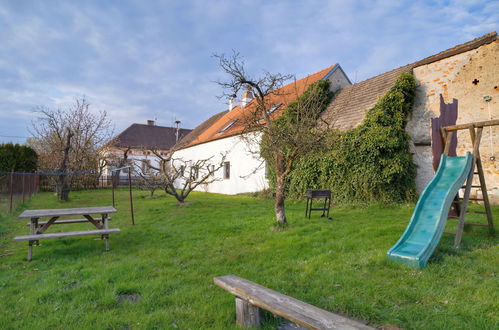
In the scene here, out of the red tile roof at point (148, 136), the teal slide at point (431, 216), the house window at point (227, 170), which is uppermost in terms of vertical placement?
the red tile roof at point (148, 136)

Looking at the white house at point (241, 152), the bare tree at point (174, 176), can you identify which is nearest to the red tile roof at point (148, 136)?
the white house at point (241, 152)

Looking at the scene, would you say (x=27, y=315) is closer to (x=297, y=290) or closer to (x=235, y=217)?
(x=297, y=290)

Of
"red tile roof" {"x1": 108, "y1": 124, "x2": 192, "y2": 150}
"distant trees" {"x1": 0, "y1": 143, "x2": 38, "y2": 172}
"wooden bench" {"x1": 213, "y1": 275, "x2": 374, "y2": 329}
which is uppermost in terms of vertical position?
"red tile roof" {"x1": 108, "y1": 124, "x2": 192, "y2": 150}

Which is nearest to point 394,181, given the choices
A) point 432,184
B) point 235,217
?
point 432,184

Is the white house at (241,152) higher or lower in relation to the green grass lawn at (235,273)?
higher

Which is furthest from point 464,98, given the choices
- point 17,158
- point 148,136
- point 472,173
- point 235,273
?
point 148,136

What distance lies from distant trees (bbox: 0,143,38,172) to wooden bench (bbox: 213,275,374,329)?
21.5 meters

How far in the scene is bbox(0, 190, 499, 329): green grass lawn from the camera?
3.03m

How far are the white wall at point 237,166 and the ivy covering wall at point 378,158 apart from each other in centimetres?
437

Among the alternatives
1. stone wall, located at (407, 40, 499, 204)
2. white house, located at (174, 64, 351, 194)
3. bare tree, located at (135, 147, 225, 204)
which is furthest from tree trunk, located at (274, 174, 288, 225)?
white house, located at (174, 64, 351, 194)

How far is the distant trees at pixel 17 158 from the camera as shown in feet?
62.8

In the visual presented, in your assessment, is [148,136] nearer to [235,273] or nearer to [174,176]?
[174,176]

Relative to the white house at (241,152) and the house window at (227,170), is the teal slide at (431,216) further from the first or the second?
the house window at (227,170)

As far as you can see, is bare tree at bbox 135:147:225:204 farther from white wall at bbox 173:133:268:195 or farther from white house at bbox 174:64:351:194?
white wall at bbox 173:133:268:195
